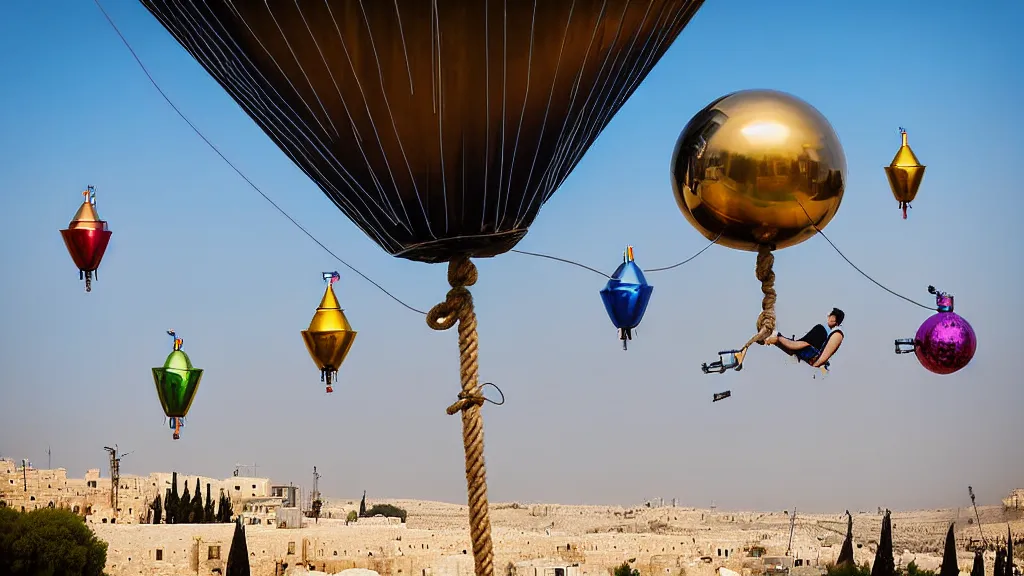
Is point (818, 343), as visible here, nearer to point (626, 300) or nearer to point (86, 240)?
point (626, 300)

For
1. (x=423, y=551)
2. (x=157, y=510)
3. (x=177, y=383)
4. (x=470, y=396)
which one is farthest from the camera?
(x=157, y=510)

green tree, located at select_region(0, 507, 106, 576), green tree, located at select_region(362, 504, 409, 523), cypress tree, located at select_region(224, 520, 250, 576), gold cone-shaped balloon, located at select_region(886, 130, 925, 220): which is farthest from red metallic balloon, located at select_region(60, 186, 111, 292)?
green tree, located at select_region(362, 504, 409, 523)

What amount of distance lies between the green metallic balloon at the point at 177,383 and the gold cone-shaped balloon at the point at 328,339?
1242 mm

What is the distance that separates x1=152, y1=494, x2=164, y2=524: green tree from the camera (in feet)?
115

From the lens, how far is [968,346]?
402cm

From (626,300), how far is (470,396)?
1.16 m

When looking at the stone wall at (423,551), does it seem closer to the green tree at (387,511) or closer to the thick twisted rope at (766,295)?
the green tree at (387,511)

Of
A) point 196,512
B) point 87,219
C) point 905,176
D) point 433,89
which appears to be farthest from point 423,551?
point 433,89

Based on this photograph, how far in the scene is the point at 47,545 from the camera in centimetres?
2562

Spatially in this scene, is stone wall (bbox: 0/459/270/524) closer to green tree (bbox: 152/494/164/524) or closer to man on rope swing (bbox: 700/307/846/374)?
green tree (bbox: 152/494/164/524)

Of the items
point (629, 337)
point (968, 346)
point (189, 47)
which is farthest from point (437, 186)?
point (968, 346)

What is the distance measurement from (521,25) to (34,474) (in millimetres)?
34361

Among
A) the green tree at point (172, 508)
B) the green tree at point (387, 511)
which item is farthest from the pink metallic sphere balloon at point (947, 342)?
the green tree at point (387, 511)

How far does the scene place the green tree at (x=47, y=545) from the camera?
2530cm
